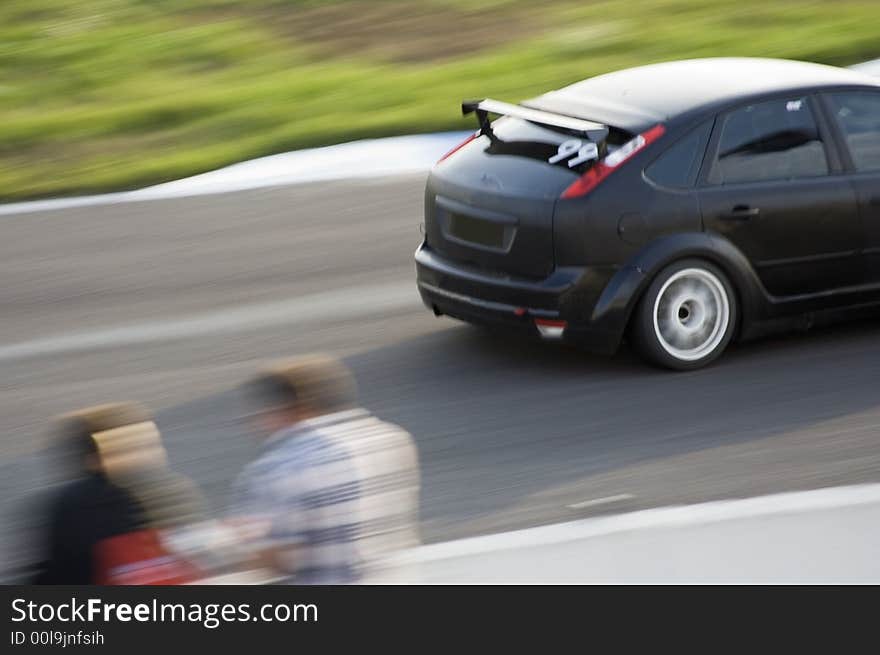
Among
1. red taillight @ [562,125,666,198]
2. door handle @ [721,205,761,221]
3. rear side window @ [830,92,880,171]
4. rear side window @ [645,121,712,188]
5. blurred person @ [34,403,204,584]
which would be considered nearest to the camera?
blurred person @ [34,403,204,584]

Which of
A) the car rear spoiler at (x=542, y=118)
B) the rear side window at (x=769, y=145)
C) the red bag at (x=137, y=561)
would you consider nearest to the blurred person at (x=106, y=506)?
the red bag at (x=137, y=561)

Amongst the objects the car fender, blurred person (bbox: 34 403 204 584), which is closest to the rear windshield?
the car fender

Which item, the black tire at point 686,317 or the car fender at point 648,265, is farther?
the black tire at point 686,317

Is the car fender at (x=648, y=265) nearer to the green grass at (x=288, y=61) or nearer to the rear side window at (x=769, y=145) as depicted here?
the rear side window at (x=769, y=145)

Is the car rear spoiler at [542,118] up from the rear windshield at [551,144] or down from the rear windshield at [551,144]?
up

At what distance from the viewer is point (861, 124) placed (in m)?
9.34

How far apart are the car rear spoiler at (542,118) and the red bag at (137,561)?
14.4 feet

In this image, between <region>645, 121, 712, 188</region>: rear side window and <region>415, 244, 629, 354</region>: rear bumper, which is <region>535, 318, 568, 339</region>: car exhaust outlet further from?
<region>645, 121, 712, 188</region>: rear side window

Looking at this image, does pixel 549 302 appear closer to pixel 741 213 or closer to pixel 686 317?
pixel 686 317

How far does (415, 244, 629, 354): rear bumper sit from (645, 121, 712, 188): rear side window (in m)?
0.55

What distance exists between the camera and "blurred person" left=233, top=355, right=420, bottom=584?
4.87 m

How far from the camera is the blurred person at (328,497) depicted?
487 cm

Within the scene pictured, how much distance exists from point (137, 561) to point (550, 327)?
4.33 metres
